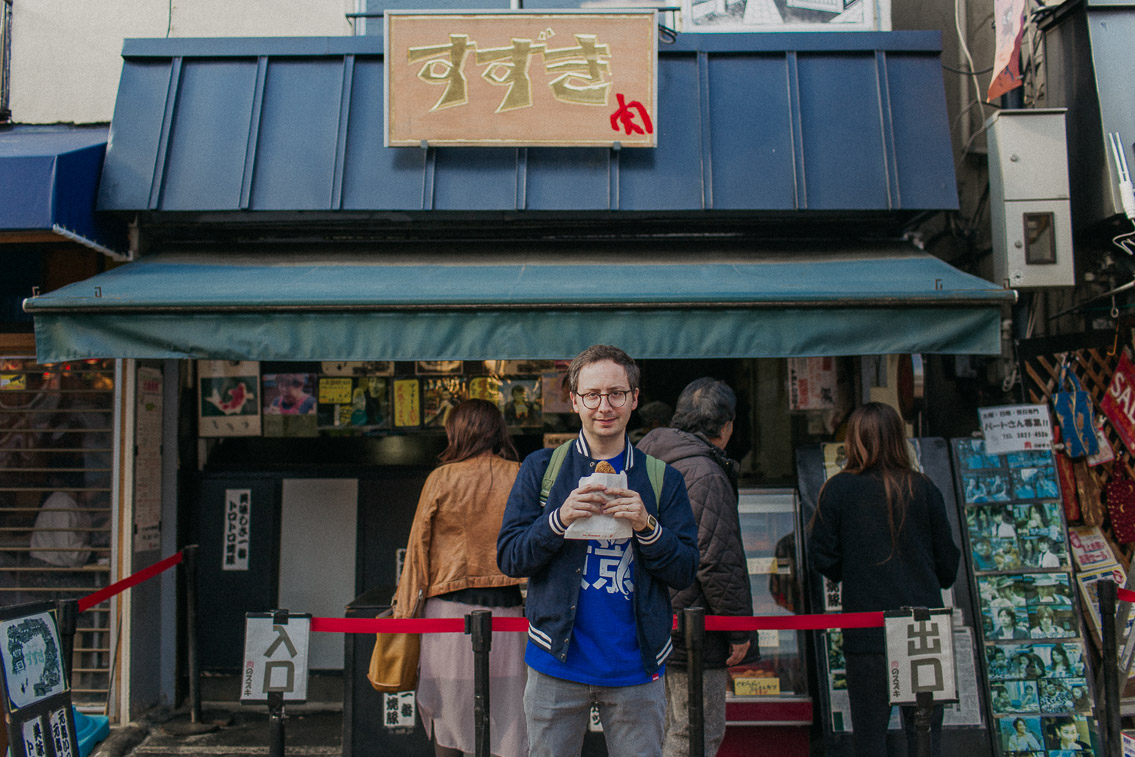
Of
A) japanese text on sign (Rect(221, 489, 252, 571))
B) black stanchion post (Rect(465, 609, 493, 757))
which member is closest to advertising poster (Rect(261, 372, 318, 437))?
japanese text on sign (Rect(221, 489, 252, 571))

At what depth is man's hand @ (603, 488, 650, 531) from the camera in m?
2.47

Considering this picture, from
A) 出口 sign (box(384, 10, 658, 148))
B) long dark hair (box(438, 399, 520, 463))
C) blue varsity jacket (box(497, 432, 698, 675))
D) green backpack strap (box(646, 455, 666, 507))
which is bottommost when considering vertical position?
blue varsity jacket (box(497, 432, 698, 675))

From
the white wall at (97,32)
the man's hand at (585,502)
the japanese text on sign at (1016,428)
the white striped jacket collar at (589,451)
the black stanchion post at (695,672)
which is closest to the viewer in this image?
the man's hand at (585,502)

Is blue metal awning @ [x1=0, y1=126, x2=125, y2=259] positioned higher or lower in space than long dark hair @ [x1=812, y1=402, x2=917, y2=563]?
higher

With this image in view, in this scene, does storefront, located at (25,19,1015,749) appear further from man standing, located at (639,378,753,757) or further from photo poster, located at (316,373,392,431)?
man standing, located at (639,378,753,757)

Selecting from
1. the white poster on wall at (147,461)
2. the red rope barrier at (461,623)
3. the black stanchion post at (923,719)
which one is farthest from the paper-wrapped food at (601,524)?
the white poster on wall at (147,461)

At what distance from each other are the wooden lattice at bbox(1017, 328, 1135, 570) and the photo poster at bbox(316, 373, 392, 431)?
16.3 feet

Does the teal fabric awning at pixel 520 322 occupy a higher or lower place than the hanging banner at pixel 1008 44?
lower

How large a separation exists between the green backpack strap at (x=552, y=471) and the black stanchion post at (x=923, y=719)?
2129 mm

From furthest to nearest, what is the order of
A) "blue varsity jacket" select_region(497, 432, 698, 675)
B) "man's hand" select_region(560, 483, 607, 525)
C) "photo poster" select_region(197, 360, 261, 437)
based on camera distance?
1. "photo poster" select_region(197, 360, 261, 437)
2. "blue varsity jacket" select_region(497, 432, 698, 675)
3. "man's hand" select_region(560, 483, 607, 525)

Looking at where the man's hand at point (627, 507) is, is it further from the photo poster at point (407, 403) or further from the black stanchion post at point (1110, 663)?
the photo poster at point (407, 403)

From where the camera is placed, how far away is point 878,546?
380cm

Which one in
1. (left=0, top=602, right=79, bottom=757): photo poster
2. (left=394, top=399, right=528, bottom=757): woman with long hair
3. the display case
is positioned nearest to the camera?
(left=0, top=602, right=79, bottom=757): photo poster

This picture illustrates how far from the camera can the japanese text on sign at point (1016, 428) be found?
4.89 m
